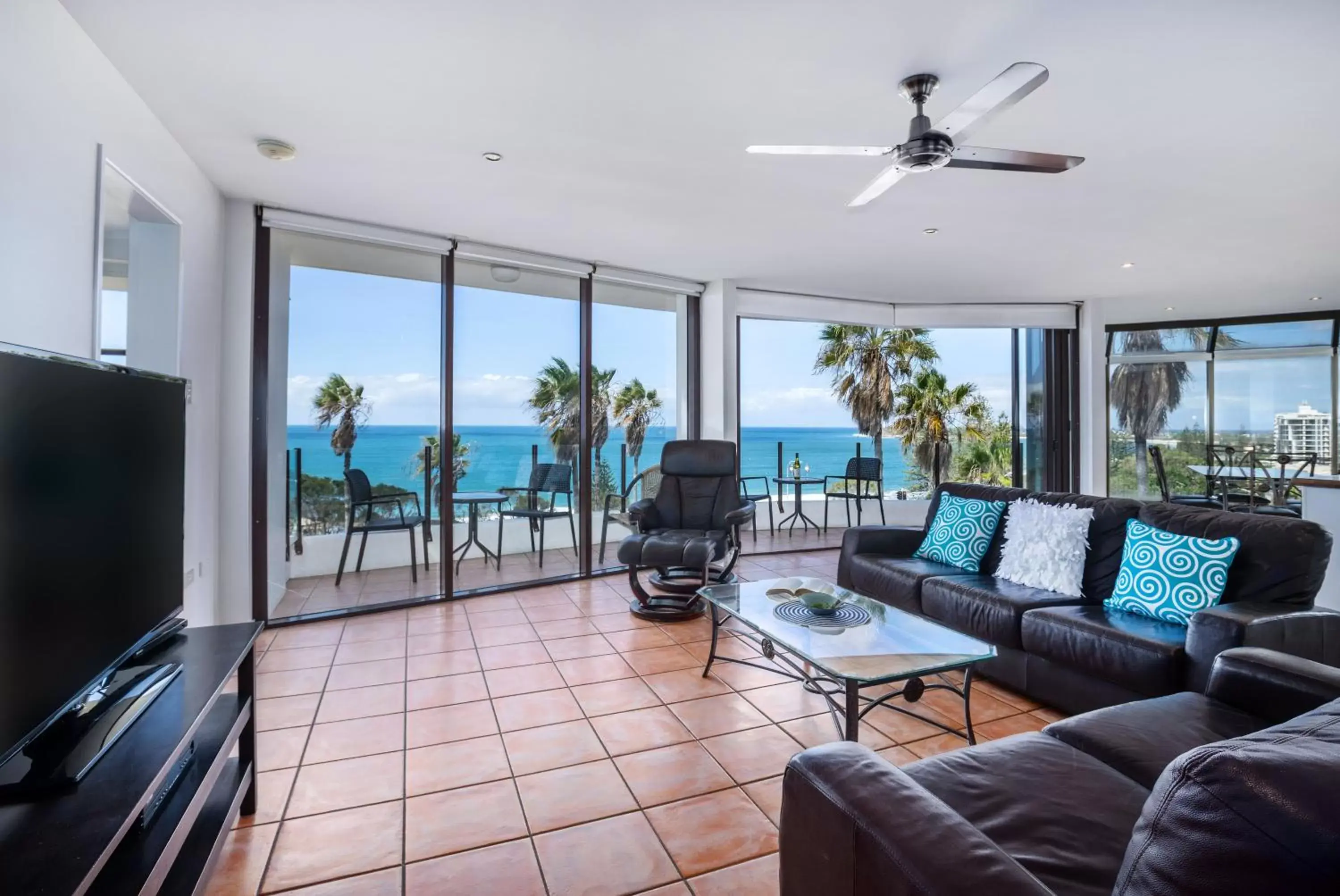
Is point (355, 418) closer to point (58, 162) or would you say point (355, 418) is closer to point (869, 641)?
point (58, 162)

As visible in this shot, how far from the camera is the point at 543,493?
460cm

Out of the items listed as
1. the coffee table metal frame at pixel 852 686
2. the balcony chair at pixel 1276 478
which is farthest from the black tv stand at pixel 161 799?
the balcony chair at pixel 1276 478

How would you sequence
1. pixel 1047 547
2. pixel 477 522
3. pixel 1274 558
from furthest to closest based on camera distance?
1. pixel 477 522
2. pixel 1047 547
3. pixel 1274 558

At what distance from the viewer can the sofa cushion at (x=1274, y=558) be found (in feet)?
7.03

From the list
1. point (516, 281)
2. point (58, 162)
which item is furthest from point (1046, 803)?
point (516, 281)

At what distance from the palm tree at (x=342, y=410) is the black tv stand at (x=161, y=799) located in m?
2.24

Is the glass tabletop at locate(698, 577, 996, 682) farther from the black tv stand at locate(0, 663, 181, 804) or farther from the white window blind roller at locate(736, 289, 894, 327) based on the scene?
the white window blind roller at locate(736, 289, 894, 327)

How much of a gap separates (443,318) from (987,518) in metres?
3.57

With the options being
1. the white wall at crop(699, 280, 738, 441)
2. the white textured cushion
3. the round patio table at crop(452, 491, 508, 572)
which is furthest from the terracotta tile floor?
the white wall at crop(699, 280, 738, 441)

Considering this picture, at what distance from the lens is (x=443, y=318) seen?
4090mm

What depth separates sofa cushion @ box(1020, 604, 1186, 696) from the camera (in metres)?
2.04

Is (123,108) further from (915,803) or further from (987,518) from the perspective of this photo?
(987,518)

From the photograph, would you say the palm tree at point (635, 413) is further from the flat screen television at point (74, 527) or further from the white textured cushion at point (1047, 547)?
the flat screen television at point (74, 527)

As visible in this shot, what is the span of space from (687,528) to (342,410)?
2.39 m
